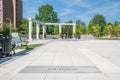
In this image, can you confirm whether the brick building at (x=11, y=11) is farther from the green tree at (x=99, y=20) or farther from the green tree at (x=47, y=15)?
the green tree at (x=99, y=20)

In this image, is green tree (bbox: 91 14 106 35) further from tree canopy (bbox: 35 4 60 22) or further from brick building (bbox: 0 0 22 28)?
brick building (bbox: 0 0 22 28)

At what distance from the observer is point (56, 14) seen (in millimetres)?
120125

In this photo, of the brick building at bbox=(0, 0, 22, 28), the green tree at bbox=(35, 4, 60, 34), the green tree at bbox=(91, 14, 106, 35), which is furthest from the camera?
the green tree at bbox=(91, 14, 106, 35)

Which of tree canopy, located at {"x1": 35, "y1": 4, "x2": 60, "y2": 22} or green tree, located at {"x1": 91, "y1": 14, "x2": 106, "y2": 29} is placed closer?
tree canopy, located at {"x1": 35, "y1": 4, "x2": 60, "y2": 22}

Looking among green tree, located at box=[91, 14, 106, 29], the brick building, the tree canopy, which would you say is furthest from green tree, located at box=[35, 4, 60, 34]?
green tree, located at box=[91, 14, 106, 29]

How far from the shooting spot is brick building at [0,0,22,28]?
394 feet

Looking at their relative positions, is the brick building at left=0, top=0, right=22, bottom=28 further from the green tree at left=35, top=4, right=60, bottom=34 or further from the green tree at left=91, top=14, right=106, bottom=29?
the green tree at left=91, top=14, right=106, bottom=29

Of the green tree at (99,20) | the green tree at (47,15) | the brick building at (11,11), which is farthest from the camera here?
the green tree at (99,20)

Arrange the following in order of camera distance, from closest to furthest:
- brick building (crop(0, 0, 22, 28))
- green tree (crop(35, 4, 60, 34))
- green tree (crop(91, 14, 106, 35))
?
green tree (crop(35, 4, 60, 34))
brick building (crop(0, 0, 22, 28))
green tree (crop(91, 14, 106, 35))

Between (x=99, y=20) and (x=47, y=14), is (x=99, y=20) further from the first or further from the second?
(x=47, y=14)

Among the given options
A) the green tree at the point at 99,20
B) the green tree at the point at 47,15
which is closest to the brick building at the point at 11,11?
the green tree at the point at 47,15

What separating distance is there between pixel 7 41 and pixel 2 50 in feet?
3.00

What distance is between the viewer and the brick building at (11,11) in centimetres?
12012

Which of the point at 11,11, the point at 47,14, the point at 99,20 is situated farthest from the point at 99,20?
the point at 11,11
